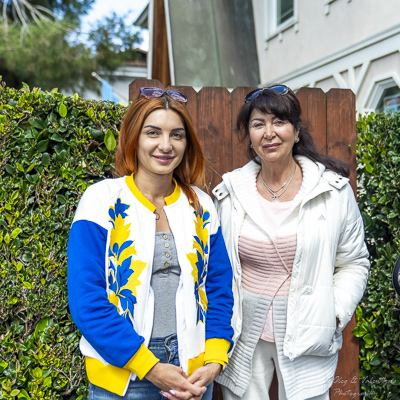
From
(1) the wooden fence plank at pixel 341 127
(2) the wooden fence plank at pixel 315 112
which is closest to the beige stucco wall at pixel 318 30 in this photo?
(1) the wooden fence plank at pixel 341 127

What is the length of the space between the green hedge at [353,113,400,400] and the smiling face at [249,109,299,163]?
1133 millimetres

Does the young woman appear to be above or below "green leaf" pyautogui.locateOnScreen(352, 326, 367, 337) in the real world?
above

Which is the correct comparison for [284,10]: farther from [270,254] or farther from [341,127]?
[270,254]

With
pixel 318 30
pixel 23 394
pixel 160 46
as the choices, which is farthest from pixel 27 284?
pixel 160 46

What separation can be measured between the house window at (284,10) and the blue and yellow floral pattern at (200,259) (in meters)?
8.19

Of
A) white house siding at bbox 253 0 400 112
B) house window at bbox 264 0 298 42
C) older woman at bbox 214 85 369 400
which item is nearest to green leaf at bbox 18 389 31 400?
older woman at bbox 214 85 369 400

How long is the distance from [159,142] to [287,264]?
0.89 meters

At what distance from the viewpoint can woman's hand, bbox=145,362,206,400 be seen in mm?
1780

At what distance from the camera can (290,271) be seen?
229 centimetres

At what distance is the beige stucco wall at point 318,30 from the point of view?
22.1 feet

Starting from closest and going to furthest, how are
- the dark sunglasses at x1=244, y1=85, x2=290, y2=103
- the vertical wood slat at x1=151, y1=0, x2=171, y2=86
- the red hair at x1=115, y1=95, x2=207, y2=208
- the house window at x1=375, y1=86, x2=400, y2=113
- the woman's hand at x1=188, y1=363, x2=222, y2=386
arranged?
the woman's hand at x1=188, y1=363, x2=222, y2=386, the red hair at x1=115, y1=95, x2=207, y2=208, the dark sunglasses at x1=244, y1=85, x2=290, y2=103, the house window at x1=375, y1=86, x2=400, y2=113, the vertical wood slat at x1=151, y1=0, x2=171, y2=86

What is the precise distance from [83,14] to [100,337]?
1535 cm

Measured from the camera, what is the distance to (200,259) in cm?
200

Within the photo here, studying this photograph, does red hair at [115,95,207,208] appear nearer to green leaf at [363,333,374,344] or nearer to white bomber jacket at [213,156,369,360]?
white bomber jacket at [213,156,369,360]
